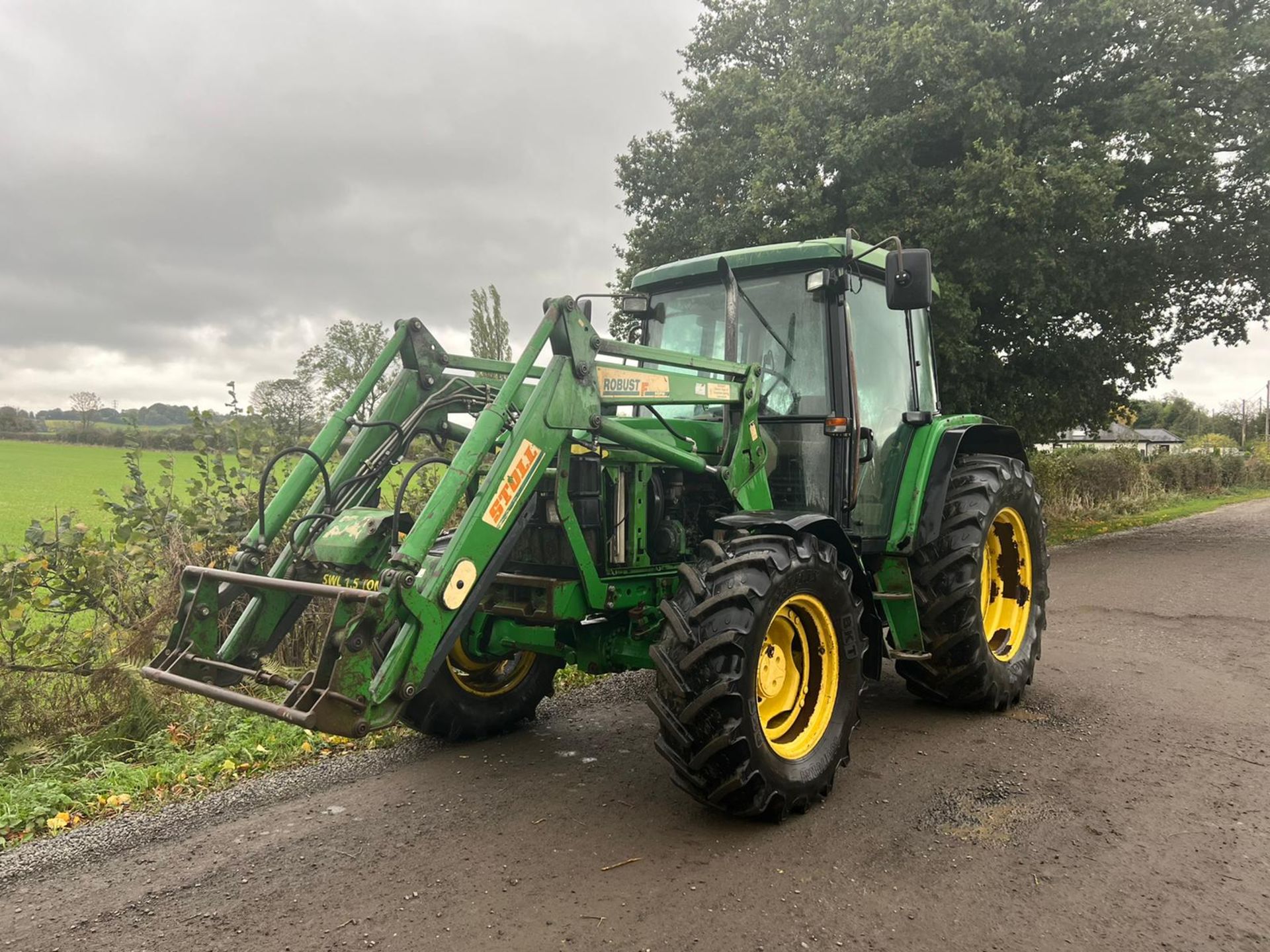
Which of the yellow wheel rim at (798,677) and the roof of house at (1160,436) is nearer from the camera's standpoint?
the yellow wheel rim at (798,677)

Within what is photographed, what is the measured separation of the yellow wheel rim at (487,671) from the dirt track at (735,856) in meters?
0.28

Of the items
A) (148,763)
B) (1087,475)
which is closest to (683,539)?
(148,763)

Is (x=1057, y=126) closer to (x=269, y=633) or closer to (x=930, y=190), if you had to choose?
(x=930, y=190)

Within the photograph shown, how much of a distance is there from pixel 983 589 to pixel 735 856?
9.07 feet

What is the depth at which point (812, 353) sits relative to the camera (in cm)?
454

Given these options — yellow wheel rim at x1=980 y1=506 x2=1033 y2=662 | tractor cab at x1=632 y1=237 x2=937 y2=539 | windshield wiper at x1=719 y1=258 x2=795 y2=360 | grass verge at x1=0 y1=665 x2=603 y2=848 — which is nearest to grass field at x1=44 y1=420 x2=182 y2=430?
grass verge at x1=0 y1=665 x2=603 y2=848

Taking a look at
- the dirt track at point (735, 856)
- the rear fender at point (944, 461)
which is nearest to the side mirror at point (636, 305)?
the rear fender at point (944, 461)

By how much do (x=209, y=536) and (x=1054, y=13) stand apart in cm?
1184

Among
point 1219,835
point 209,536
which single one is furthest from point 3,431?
point 1219,835

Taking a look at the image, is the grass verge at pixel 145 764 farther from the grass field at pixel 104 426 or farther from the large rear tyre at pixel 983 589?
the large rear tyre at pixel 983 589

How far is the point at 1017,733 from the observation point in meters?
4.53

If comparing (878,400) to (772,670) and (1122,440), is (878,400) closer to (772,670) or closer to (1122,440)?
(772,670)

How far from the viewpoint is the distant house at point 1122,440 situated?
16.1 meters

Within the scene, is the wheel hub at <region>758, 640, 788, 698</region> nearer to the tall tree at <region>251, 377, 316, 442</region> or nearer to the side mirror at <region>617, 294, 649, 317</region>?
the side mirror at <region>617, 294, 649, 317</region>
